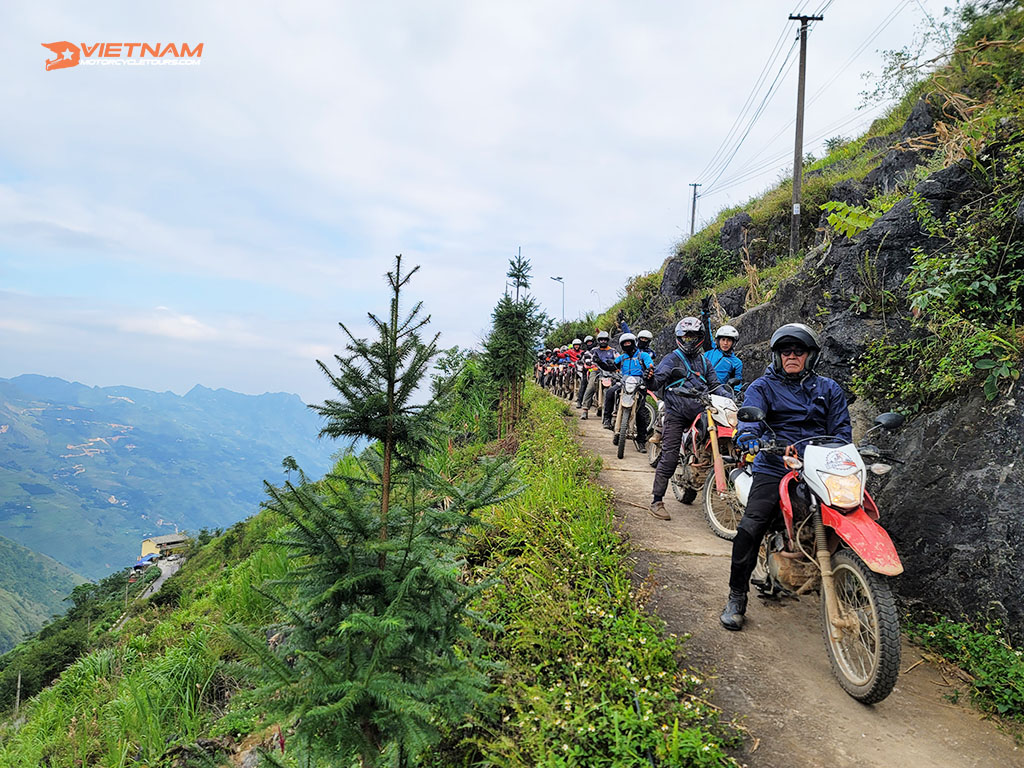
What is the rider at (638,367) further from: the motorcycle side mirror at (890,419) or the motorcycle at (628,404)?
the motorcycle side mirror at (890,419)

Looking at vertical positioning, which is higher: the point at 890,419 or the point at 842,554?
the point at 890,419

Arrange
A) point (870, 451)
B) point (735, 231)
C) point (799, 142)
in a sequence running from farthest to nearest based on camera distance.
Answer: point (735, 231) → point (799, 142) → point (870, 451)

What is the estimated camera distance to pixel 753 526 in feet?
11.4

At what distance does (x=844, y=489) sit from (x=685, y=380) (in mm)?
3180

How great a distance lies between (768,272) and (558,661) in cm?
1355

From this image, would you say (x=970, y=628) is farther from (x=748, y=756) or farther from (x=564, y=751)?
(x=564, y=751)

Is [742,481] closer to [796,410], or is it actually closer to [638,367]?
[796,410]

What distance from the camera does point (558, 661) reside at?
3020 millimetres

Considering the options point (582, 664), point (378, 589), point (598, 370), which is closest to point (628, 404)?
point (598, 370)

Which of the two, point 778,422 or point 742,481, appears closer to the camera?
point 778,422

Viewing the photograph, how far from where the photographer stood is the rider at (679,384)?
5.92 m

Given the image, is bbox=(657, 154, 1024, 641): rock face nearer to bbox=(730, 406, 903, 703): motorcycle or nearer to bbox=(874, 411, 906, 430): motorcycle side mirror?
bbox=(730, 406, 903, 703): motorcycle

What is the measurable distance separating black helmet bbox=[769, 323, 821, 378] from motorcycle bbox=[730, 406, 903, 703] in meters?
0.53

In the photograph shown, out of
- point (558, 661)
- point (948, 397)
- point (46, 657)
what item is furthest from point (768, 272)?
point (46, 657)
